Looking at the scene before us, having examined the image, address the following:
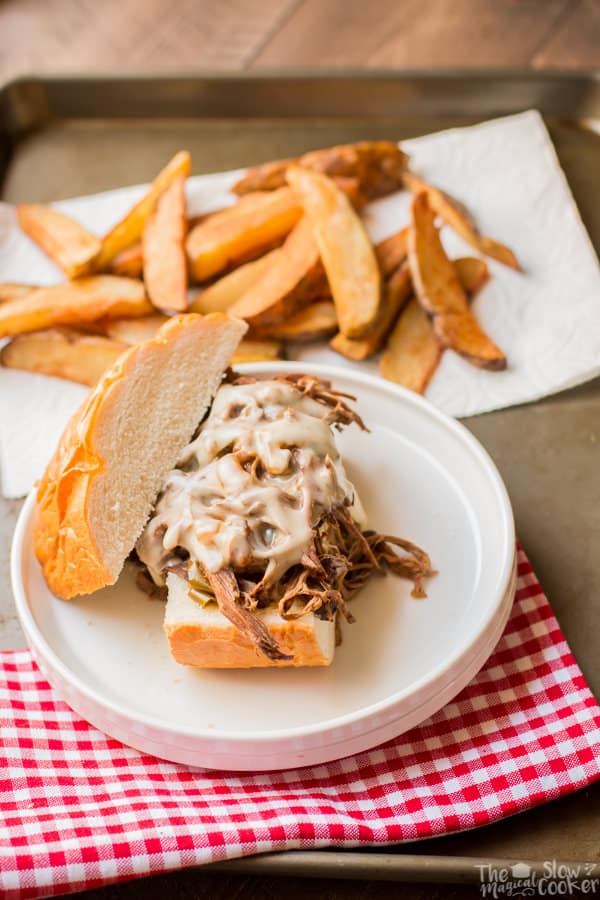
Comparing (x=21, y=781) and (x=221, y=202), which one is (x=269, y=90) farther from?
(x=21, y=781)

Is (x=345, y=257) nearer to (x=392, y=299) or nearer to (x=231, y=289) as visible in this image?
(x=392, y=299)

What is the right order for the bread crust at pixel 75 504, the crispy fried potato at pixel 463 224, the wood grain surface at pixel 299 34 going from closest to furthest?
the bread crust at pixel 75 504 → the crispy fried potato at pixel 463 224 → the wood grain surface at pixel 299 34

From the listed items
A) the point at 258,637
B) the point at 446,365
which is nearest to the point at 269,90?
the point at 446,365

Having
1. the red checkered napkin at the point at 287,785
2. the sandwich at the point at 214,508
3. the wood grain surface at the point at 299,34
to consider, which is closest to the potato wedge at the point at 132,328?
the sandwich at the point at 214,508

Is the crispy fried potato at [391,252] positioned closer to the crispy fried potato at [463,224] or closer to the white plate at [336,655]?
the crispy fried potato at [463,224]

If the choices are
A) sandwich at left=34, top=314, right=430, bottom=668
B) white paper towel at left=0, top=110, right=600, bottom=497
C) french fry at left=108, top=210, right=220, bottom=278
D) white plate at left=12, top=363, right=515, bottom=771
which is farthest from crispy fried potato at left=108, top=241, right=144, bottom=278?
white plate at left=12, top=363, right=515, bottom=771

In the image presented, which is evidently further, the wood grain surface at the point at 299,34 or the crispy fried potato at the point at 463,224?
the wood grain surface at the point at 299,34

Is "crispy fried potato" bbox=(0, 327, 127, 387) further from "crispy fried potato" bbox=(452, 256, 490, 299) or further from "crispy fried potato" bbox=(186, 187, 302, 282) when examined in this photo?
"crispy fried potato" bbox=(452, 256, 490, 299)
